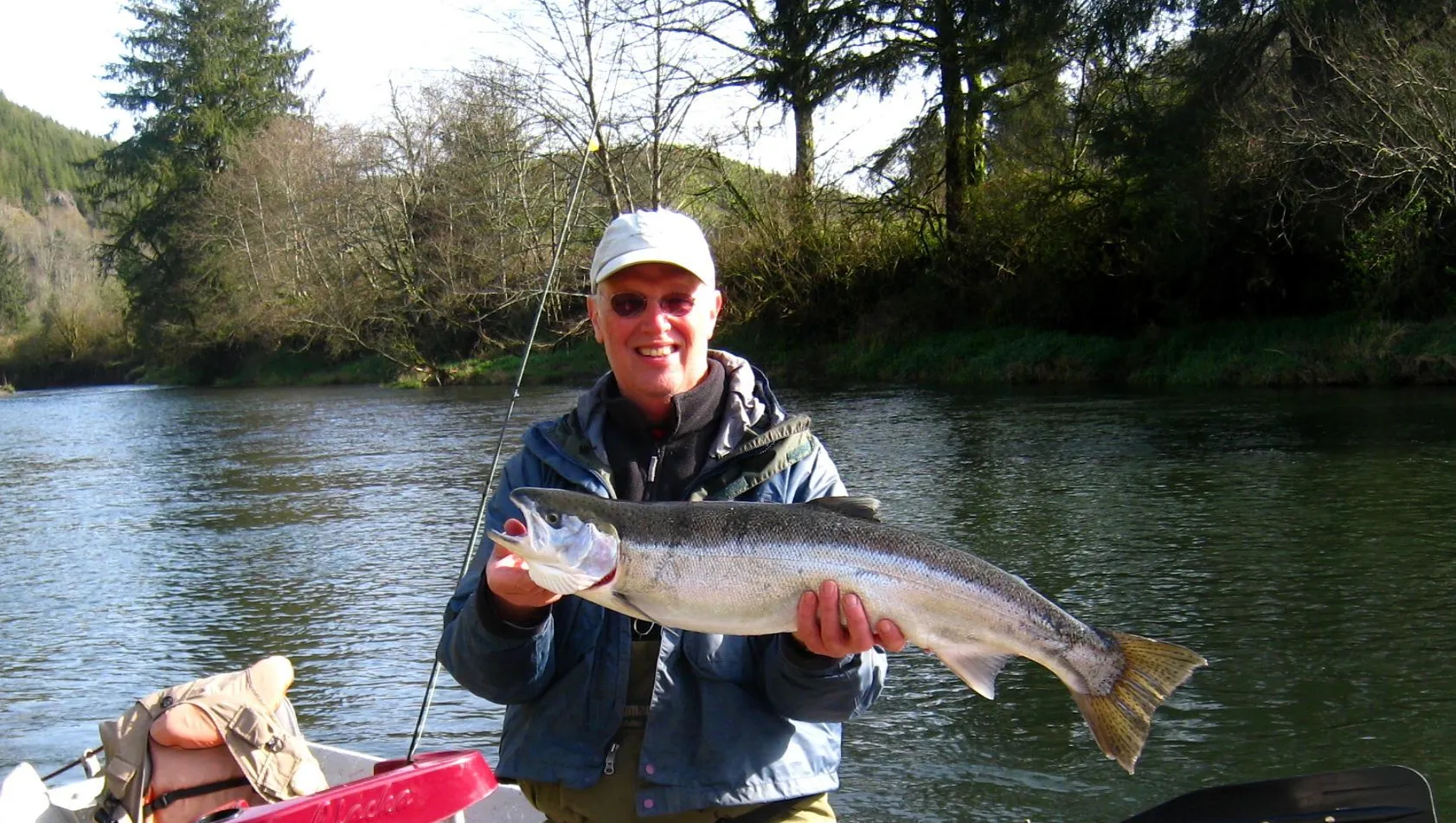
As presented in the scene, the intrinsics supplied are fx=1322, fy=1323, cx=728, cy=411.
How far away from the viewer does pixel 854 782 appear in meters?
6.63

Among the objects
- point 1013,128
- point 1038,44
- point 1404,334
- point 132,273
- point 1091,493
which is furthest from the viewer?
point 132,273

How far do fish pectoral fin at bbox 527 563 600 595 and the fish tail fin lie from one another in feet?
3.52

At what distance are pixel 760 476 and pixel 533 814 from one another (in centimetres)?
230

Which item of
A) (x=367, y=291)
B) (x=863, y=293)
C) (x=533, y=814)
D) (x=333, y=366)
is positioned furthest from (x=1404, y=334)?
(x=333, y=366)

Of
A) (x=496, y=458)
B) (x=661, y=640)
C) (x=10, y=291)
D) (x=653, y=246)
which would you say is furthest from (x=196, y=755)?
(x=10, y=291)

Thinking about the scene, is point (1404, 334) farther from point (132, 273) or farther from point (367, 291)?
point (132, 273)

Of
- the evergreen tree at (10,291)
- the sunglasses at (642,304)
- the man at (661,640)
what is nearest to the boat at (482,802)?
the man at (661,640)

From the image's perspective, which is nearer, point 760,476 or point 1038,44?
point 760,476

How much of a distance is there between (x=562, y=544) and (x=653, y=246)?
2.33 feet

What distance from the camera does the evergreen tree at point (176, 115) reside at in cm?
5347

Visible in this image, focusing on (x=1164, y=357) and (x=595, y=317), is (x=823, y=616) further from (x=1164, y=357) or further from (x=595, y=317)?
(x=1164, y=357)

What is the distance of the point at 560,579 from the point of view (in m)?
2.53

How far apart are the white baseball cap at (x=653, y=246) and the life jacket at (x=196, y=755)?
88.9 inches

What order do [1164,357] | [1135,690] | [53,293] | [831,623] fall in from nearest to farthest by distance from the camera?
[831,623]
[1135,690]
[1164,357]
[53,293]
